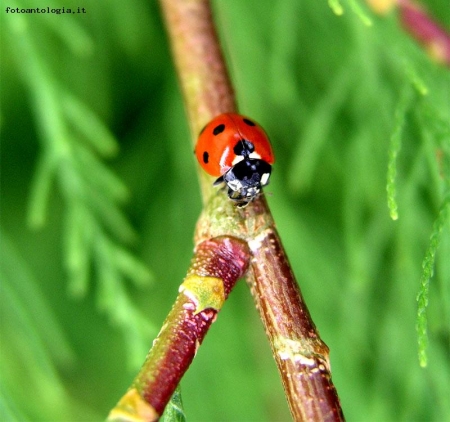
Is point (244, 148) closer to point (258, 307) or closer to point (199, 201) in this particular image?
point (258, 307)

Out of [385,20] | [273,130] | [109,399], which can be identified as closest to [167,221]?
[273,130]

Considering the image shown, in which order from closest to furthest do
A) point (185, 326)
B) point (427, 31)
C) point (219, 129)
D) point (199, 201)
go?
point (185, 326) < point (219, 129) < point (427, 31) < point (199, 201)

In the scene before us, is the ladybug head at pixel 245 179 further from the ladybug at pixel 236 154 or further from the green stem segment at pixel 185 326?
the green stem segment at pixel 185 326

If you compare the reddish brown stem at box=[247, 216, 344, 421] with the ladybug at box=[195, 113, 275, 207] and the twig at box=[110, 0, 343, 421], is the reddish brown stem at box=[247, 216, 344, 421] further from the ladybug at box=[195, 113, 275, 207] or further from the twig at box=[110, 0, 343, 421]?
the ladybug at box=[195, 113, 275, 207]

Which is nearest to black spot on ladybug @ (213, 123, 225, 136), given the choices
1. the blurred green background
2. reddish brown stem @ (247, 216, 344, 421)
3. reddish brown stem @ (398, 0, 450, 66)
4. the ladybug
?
the ladybug

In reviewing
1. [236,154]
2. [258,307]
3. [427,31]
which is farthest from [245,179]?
[427,31]

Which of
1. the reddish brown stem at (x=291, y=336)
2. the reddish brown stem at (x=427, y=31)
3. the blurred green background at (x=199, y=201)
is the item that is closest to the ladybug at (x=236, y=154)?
the reddish brown stem at (x=291, y=336)
